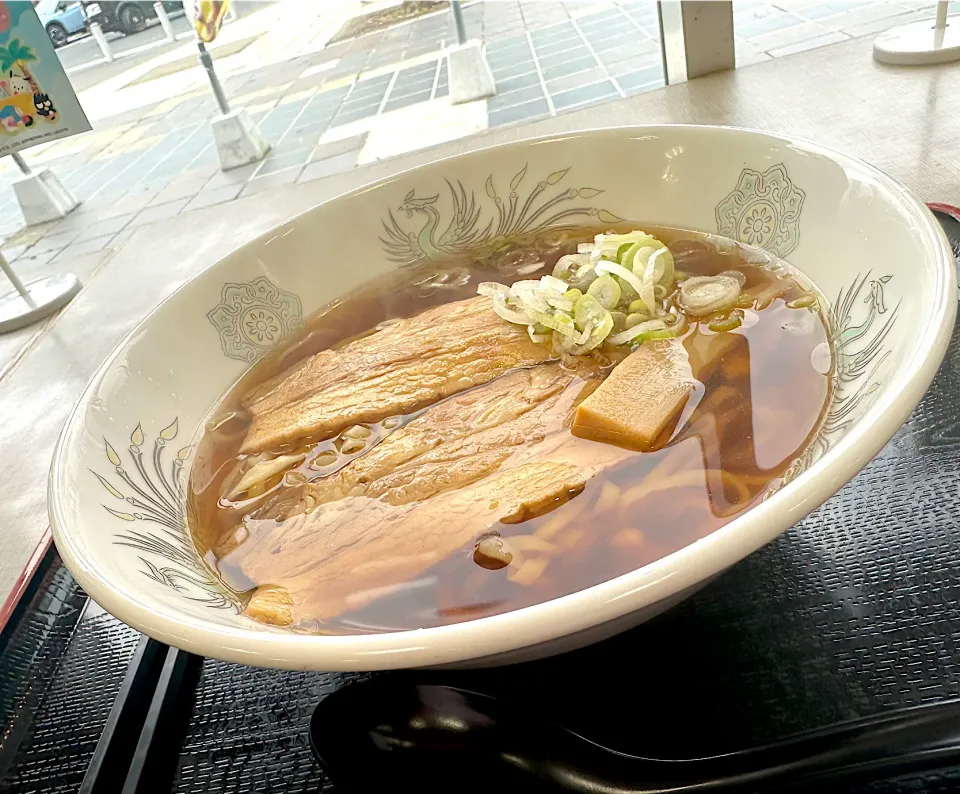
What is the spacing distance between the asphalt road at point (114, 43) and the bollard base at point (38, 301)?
2.11 feet

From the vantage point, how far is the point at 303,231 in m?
1.02

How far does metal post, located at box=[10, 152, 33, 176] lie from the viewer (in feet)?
9.20

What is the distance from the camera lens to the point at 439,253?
1.10 meters

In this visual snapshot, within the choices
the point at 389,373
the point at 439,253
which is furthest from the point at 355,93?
the point at 389,373

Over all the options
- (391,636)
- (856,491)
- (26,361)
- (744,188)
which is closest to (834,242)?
(744,188)

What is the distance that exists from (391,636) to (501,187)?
2.68ft

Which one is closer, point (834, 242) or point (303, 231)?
point (834, 242)

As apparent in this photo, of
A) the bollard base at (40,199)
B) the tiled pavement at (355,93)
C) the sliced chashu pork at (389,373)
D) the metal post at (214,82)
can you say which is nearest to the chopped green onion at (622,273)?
the sliced chashu pork at (389,373)

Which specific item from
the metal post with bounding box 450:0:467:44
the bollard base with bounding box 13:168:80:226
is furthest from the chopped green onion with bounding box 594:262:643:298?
the bollard base with bounding box 13:168:80:226

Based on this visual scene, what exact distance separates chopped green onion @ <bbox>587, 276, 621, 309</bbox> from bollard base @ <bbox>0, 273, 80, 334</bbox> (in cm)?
184

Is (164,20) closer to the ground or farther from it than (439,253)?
farther from it

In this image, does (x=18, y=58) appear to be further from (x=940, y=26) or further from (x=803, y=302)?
(x=940, y=26)

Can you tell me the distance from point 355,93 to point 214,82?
0.58 m

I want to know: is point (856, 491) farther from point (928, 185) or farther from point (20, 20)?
point (20, 20)
